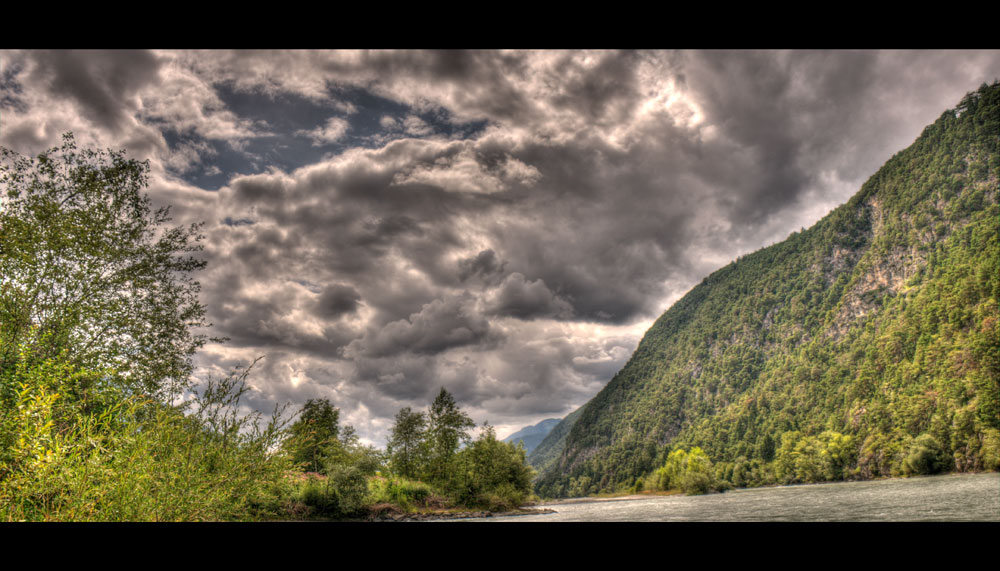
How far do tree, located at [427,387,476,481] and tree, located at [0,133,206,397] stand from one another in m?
29.4

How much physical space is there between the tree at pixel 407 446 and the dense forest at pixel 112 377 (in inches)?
1130

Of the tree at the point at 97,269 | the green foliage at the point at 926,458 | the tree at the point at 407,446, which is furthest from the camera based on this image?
the green foliage at the point at 926,458

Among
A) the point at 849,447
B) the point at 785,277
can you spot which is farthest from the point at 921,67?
the point at 849,447

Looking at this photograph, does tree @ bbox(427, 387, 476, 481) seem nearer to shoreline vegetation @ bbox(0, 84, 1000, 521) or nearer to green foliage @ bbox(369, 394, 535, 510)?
green foliage @ bbox(369, 394, 535, 510)

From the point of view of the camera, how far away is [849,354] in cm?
9362

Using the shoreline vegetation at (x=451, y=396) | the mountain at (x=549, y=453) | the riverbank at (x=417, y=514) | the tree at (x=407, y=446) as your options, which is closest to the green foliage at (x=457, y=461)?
the tree at (x=407, y=446)

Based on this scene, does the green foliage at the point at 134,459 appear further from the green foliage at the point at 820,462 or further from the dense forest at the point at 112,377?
the green foliage at the point at 820,462

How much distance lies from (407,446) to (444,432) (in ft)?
9.88

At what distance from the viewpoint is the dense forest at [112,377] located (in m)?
4.12

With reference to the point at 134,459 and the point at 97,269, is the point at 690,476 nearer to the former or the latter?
the point at 97,269

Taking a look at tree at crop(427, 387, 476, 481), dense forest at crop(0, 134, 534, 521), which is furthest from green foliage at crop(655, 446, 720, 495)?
dense forest at crop(0, 134, 534, 521)

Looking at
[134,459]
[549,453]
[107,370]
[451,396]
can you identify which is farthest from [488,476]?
[549,453]

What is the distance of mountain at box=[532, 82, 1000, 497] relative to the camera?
54938 millimetres
